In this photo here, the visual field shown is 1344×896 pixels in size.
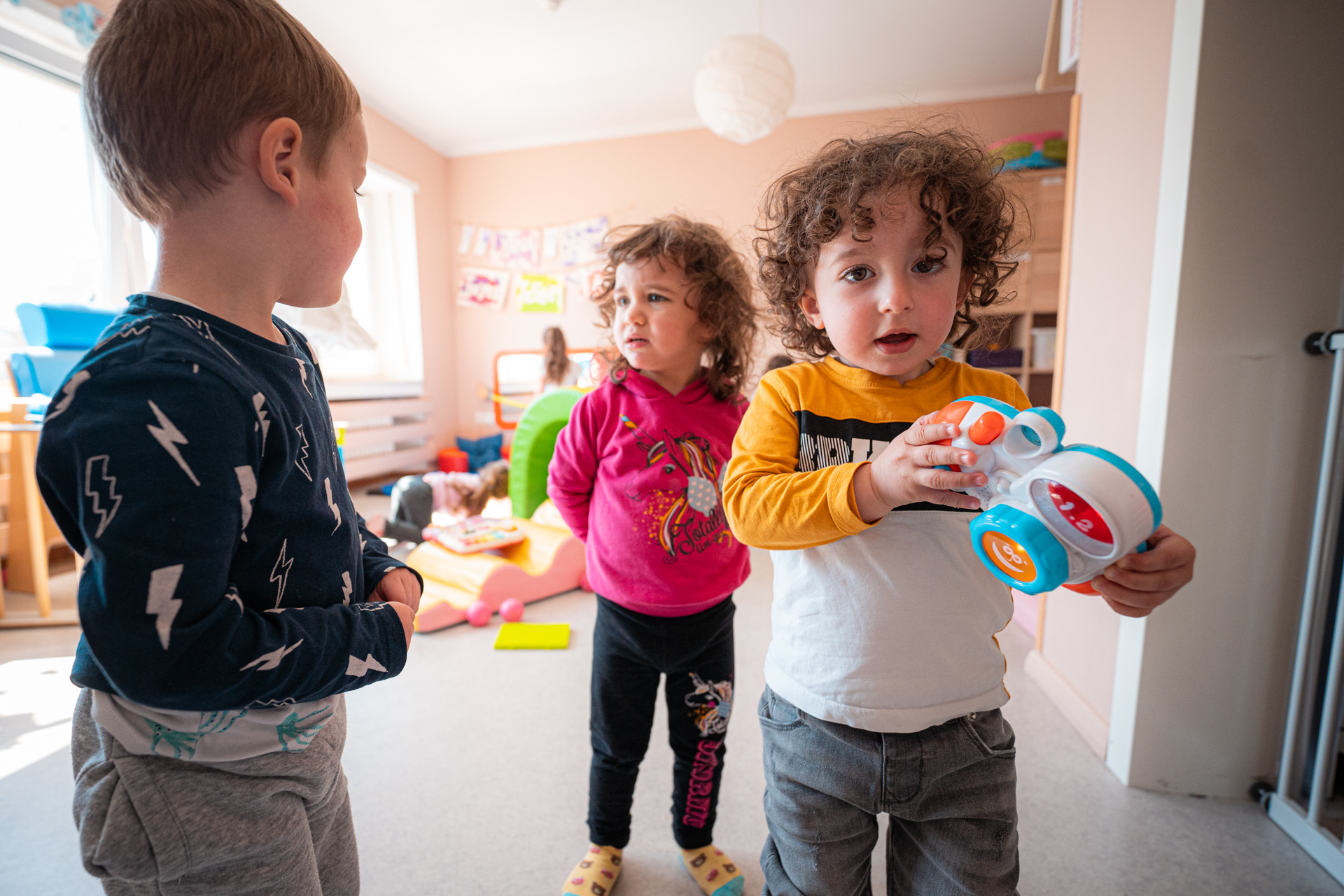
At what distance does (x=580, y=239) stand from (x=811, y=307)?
13.4ft

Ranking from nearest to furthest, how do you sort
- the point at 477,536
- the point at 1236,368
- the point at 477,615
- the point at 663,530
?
the point at 663,530 → the point at 1236,368 → the point at 477,615 → the point at 477,536

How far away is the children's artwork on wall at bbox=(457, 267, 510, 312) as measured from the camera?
478 cm

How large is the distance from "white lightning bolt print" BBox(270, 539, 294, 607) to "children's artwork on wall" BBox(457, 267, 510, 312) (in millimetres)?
4471

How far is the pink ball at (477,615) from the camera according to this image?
2061mm

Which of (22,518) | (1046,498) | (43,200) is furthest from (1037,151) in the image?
(22,518)

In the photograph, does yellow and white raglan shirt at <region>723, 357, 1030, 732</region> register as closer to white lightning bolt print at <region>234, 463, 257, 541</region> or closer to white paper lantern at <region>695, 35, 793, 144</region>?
white lightning bolt print at <region>234, 463, 257, 541</region>

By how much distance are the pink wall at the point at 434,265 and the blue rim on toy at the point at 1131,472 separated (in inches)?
170

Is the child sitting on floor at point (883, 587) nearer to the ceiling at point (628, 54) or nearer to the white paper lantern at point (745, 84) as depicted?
the white paper lantern at point (745, 84)

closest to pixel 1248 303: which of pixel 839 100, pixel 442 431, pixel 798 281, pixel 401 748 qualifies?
pixel 798 281

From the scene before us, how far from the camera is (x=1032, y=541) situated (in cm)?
49

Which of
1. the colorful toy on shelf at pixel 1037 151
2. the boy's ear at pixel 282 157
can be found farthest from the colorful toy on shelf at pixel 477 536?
the colorful toy on shelf at pixel 1037 151

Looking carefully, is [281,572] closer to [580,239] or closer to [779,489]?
[779,489]

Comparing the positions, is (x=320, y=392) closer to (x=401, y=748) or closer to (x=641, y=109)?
(x=401, y=748)

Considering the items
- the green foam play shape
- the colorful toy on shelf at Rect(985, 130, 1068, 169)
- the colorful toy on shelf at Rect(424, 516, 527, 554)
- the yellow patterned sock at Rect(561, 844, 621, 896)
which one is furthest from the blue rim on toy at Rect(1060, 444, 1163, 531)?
the colorful toy on shelf at Rect(985, 130, 1068, 169)
